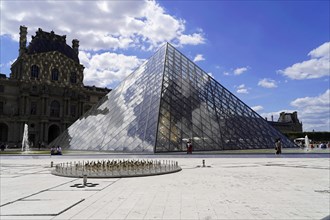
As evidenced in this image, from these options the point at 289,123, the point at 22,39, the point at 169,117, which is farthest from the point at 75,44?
the point at 289,123

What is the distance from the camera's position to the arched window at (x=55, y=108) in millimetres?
71312

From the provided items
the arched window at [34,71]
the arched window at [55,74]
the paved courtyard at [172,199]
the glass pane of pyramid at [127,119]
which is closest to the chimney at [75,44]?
the arched window at [55,74]

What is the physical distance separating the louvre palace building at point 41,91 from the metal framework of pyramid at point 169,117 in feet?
119

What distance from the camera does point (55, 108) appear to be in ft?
237

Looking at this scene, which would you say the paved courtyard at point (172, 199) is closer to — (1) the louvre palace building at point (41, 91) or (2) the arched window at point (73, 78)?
(1) the louvre palace building at point (41, 91)

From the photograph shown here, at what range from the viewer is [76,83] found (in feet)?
250

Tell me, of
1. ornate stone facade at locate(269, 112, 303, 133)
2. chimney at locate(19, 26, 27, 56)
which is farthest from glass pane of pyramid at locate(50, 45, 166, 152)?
ornate stone facade at locate(269, 112, 303, 133)

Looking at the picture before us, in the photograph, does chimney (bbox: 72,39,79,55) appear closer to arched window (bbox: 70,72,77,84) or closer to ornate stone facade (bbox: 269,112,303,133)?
arched window (bbox: 70,72,77,84)

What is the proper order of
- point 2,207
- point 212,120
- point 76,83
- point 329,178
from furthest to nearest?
point 76,83 < point 212,120 < point 329,178 < point 2,207

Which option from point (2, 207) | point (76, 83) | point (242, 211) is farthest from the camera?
point (76, 83)

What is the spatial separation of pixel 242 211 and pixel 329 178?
7235 mm

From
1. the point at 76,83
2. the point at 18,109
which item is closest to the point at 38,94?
the point at 18,109

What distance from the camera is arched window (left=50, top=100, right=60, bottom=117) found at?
71.3 m

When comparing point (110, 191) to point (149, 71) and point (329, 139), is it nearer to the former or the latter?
point (149, 71)
